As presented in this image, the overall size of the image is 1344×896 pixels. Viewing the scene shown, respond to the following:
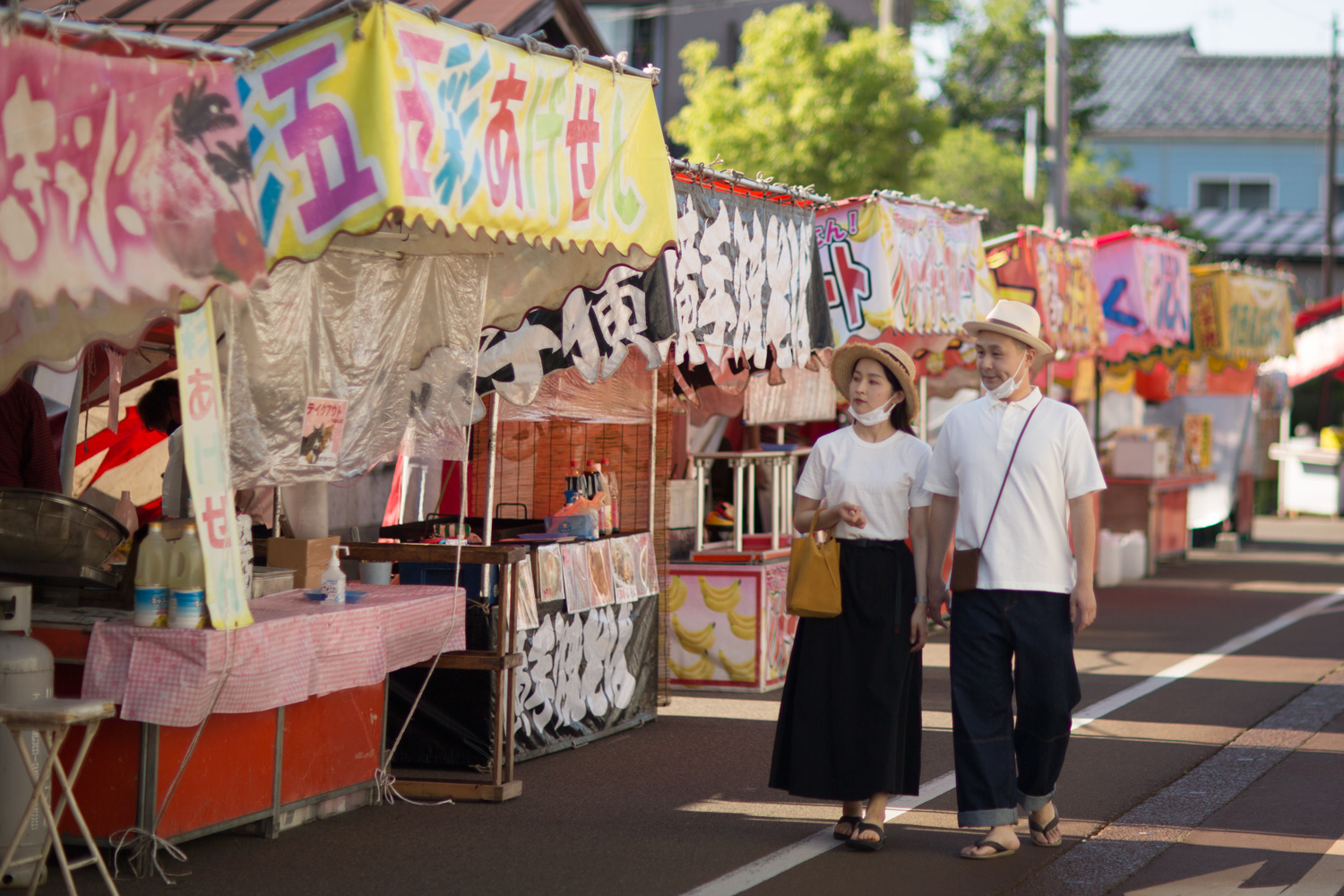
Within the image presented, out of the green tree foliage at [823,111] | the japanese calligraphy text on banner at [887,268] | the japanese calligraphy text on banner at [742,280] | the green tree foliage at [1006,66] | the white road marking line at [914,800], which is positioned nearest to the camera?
the white road marking line at [914,800]

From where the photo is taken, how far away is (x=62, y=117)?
4617 mm

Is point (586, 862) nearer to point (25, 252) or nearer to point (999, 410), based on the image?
point (999, 410)

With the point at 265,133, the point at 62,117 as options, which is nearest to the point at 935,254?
the point at 265,133

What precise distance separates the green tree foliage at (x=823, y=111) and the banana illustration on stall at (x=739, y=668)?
1549 cm

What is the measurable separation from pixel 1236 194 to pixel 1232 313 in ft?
107

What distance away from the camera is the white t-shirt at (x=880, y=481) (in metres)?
6.15

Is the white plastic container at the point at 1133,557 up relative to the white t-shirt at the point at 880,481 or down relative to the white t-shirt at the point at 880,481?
down

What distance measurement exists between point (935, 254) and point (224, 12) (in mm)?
5294

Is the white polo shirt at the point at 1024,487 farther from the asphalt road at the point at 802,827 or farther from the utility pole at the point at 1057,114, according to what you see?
the utility pole at the point at 1057,114

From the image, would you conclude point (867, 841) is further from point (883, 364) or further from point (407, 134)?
point (407, 134)

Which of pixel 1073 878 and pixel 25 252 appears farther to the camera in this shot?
pixel 1073 878

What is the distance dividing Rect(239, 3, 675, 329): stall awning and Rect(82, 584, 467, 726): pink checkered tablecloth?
56.0 inches

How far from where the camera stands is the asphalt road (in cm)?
573

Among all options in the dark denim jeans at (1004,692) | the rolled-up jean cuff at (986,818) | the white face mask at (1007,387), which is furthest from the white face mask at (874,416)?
the rolled-up jean cuff at (986,818)
